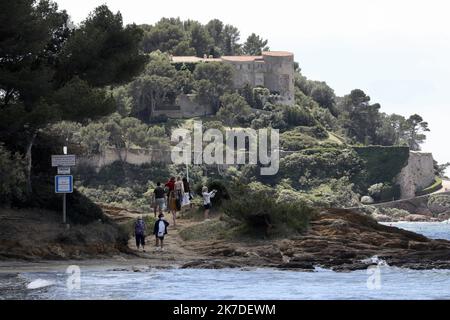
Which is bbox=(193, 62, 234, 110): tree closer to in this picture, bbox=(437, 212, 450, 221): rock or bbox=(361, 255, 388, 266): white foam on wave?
bbox=(437, 212, 450, 221): rock

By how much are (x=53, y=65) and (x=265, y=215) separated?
7888 millimetres

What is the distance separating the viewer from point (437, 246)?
38562mm

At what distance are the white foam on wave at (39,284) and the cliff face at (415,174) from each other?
463 feet

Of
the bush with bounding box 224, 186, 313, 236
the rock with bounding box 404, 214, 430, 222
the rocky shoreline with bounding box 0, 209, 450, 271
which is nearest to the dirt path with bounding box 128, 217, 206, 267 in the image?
the rocky shoreline with bounding box 0, 209, 450, 271

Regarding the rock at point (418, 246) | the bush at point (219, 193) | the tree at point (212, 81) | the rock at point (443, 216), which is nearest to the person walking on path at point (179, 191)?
the bush at point (219, 193)

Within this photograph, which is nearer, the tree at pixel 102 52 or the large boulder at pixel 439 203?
the tree at pixel 102 52

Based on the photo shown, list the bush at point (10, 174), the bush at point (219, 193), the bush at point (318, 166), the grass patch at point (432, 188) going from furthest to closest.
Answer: the grass patch at point (432, 188), the bush at point (318, 166), the bush at point (219, 193), the bush at point (10, 174)

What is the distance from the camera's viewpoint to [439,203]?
559ft

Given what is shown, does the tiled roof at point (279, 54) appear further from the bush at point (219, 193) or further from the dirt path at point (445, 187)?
the bush at point (219, 193)

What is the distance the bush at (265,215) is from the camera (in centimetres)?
3919

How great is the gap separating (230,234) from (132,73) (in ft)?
19.1
